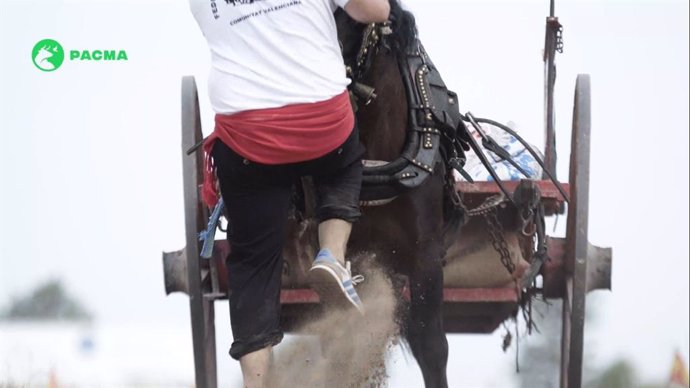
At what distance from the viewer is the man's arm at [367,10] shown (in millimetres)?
4707

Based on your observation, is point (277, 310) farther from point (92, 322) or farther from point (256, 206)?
point (92, 322)

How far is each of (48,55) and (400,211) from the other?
344 cm

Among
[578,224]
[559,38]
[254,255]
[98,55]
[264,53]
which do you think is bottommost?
[578,224]

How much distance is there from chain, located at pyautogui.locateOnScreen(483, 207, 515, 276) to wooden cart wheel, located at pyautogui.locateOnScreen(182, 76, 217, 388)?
1078 mm

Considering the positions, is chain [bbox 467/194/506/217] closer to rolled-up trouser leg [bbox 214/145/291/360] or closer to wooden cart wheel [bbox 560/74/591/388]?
wooden cart wheel [bbox 560/74/591/388]

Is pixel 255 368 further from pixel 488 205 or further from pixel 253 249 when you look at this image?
pixel 488 205

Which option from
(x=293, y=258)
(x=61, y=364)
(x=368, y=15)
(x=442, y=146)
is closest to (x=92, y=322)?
(x=61, y=364)

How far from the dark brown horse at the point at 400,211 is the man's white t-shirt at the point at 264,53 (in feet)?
1.14

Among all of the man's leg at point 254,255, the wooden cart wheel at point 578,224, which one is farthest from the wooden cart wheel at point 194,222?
the wooden cart wheel at point 578,224

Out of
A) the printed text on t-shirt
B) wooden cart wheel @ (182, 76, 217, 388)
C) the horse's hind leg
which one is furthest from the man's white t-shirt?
the horse's hind leg

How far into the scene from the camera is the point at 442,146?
5383 mm

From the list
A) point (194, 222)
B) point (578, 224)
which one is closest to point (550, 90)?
point (578, 224)

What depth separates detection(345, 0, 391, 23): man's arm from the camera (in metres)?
4.71

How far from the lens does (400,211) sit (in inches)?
209
